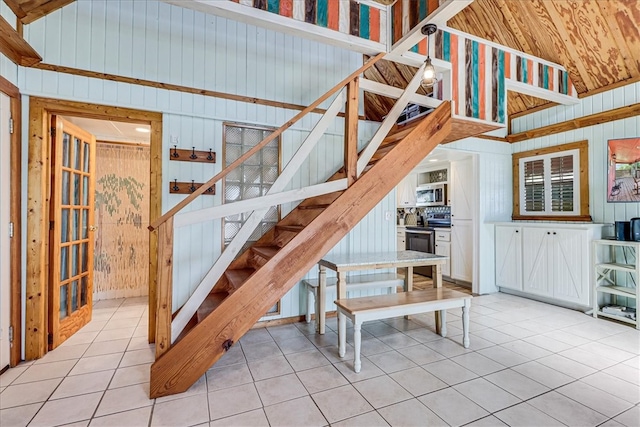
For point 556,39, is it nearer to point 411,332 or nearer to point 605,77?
point 605,77

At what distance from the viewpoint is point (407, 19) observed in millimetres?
2680

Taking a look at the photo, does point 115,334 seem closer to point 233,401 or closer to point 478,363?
point 233,401

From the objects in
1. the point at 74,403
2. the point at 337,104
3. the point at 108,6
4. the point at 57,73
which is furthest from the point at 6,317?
the point at 337,104

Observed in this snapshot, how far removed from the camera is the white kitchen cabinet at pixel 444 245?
5770 millimetres

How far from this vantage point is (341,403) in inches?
81.5

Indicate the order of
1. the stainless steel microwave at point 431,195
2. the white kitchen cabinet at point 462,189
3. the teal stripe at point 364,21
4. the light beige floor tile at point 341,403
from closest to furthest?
Answer: the light beige floor tile at point 341,403, the teal stripe at point 364,21, the white kitchen cabinet at point 462,189, the stainless steel microwave at point 431,195

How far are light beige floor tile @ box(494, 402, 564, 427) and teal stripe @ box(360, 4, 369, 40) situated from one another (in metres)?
3.14

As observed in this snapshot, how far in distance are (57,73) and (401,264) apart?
3719mm

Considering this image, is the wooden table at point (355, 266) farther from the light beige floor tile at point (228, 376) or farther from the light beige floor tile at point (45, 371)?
the light beige floor tile at point (45, 371)

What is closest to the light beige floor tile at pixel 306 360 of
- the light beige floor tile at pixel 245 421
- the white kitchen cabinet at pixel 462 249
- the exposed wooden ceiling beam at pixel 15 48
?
the light beige floor tile at pixel 245 421

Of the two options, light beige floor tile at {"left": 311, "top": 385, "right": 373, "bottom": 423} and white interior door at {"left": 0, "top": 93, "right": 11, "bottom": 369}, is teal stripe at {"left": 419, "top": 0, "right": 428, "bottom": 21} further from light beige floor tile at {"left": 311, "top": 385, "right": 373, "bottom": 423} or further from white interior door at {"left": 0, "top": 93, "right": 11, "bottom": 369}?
white interior door at {"left": 0, "top": 93, "right": 11, "bottom": 369}

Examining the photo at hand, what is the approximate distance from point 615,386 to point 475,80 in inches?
117

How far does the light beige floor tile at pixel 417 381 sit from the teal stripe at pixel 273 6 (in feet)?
10.1

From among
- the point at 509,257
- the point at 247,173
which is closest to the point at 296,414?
the point at 247,173
